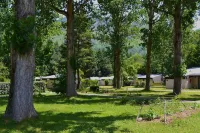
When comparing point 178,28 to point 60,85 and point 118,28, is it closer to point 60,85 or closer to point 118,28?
point 60,85

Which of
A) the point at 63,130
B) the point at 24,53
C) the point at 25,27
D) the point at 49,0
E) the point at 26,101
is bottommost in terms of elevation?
the point at 63,130

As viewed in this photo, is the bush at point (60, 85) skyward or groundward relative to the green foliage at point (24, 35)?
groundward

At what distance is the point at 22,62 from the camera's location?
12.5m

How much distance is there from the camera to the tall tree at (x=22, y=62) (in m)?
12.0

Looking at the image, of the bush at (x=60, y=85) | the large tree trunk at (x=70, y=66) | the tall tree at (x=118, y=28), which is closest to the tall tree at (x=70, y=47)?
the large tree trunk at (x=70, y=66)

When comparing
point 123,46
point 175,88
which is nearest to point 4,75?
point 123,46

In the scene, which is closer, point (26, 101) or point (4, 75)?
point (26, 101)

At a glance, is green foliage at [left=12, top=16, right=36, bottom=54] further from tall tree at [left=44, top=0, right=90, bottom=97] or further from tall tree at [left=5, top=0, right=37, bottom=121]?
tall tree at [left=44, top=0, right=90, bottom=97]

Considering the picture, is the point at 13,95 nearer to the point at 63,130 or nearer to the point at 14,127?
the point at 14,127

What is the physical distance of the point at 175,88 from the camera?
1187 inches

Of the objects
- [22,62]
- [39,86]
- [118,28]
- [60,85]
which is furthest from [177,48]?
[118,28]

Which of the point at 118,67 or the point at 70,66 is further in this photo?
the point at 118,67

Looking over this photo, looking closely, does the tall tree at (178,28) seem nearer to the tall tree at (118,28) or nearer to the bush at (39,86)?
the bush at (39,86)

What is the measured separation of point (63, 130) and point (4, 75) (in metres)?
45.8
